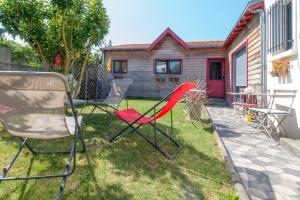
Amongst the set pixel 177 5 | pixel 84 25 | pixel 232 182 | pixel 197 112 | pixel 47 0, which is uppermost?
pixel 177 5

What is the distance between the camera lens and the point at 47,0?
4570mm

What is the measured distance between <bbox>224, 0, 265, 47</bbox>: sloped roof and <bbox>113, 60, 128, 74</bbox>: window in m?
6.84

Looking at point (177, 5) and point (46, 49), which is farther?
point (177, 5)

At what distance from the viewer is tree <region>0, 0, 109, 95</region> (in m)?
4.16

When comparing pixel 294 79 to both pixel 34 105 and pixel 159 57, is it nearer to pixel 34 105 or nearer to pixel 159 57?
pixel 34 105

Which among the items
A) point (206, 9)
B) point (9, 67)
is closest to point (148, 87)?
point (206, 9)

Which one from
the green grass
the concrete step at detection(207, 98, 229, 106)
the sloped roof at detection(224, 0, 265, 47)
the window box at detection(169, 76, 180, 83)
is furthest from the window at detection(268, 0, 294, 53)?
the window box at detection(169, 76, 180, 83)

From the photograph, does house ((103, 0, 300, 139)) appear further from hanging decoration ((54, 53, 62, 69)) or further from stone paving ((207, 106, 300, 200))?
hanging decoration ((54, 53, 62, 69))

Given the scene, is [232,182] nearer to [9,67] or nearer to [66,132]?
[66,132]

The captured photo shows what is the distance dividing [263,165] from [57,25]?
4889 millimetres

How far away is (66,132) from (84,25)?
11.4 feet

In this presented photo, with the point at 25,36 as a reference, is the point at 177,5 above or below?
above

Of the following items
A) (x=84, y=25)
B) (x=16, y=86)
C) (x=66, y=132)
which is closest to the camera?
(x=16, y=86)

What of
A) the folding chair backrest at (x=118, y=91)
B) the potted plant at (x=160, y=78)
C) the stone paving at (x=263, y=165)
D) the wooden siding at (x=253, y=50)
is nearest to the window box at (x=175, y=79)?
the potted plant at (x=160, y=78)
